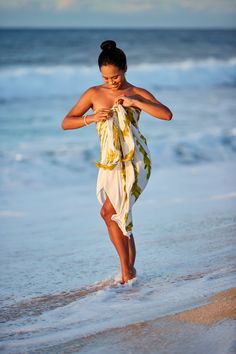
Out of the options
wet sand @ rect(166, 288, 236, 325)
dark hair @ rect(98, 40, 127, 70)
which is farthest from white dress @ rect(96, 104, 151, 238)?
wet sand @ rect(166, 288, 236, 325)

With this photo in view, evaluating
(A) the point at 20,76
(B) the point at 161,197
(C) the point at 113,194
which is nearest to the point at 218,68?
(A) the point at 20,76

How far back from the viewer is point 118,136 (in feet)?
13.6

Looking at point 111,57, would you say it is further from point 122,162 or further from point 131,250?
point 131,250

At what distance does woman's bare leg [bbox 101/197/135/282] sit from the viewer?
424cm

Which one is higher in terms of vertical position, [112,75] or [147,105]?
[112,75]

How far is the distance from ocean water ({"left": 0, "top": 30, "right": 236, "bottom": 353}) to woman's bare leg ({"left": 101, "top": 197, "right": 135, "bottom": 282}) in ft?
0.43

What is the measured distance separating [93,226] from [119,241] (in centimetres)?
184

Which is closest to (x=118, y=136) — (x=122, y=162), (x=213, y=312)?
(x=122, y=162)

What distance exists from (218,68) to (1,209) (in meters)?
22.3

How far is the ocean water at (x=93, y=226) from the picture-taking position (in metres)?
3.80

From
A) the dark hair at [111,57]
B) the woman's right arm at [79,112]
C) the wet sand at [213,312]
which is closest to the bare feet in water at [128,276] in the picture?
the wet sand at [213,312]

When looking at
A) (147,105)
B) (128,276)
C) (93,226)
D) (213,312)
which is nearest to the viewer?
(213,312)

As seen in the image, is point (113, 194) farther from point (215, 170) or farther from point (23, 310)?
point (215, 170)

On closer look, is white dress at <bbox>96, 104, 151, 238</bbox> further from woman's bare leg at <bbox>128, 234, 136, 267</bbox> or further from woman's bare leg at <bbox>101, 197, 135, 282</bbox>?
woman's bare leg at <bbox>128, 234, 136, 267</bbox>
